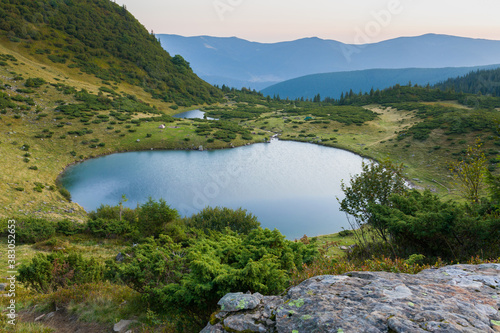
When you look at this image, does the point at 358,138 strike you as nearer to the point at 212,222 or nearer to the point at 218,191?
the point at 218,191

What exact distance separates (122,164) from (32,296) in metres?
40.3

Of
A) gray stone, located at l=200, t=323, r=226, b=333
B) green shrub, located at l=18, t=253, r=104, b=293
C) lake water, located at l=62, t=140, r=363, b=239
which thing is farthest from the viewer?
lake water, located at l=62, t=140, r=363, b=239

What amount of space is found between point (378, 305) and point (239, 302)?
2806 mm

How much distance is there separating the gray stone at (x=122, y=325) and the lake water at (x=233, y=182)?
66.3ft

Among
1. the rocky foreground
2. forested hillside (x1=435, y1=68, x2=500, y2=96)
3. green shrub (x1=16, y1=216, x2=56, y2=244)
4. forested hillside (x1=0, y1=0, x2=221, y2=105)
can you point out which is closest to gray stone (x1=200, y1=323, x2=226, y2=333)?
the rocky foreground

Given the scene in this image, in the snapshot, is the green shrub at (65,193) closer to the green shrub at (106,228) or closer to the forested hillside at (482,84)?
the green shrub at (106,228)

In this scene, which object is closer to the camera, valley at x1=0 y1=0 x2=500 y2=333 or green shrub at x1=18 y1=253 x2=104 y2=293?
valley at x1=0 y1=0 x2=500 y2=333

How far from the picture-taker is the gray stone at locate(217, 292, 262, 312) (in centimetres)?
565

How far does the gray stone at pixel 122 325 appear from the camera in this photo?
8.23m

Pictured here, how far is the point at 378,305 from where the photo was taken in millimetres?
4918

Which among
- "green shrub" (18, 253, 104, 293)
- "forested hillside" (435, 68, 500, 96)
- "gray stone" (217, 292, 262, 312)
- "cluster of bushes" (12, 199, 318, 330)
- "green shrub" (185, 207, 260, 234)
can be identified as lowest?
"green shrub" (185, 207, 260, 234)

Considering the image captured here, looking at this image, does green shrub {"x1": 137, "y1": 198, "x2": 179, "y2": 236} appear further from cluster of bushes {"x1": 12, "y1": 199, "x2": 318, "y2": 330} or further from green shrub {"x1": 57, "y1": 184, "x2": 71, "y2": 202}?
green shrub {"x1": 57, "y1": 184, "x2": 71, "y2": 202}

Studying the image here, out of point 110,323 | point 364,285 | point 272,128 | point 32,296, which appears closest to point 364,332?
point 364,285

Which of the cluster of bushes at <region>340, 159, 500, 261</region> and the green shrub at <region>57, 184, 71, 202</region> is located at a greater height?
the cluster of bushes at <region>340, 159, 500, 261</region>
